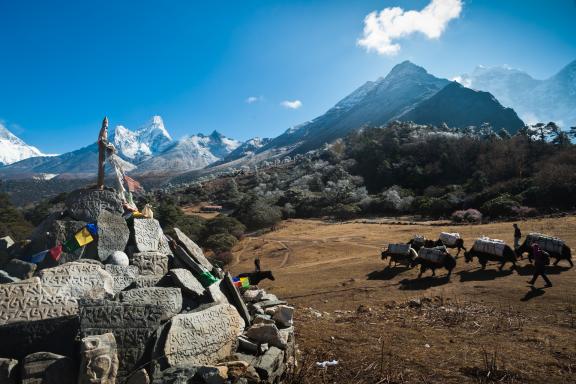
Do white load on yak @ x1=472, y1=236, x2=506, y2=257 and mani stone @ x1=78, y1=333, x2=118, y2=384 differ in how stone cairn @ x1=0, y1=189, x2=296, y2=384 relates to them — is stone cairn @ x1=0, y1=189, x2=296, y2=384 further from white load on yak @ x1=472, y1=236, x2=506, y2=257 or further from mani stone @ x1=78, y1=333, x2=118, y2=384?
white load on yak @ x1=472, y1=236, x2=506, y2=257

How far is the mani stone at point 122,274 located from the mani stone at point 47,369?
2.21 meters

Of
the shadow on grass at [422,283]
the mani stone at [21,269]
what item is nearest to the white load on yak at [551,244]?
the shadow on grass at [422,283]

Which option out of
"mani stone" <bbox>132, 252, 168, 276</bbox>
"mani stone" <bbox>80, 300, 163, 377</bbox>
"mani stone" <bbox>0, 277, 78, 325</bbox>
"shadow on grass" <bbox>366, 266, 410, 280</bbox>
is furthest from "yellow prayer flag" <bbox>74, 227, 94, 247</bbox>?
"shadow on grass" <bbox>366, 266, 410, 280</bbox>

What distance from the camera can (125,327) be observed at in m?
5.44

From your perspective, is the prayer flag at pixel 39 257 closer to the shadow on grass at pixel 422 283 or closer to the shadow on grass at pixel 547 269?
the shadow on grass at pixel 422 283

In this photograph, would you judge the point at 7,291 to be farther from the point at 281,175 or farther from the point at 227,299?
the point at 281,175

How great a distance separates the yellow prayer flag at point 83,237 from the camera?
8.02 meters

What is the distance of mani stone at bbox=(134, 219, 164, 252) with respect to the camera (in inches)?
A: 336

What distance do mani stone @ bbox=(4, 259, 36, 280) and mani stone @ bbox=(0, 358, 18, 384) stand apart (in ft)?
9.94

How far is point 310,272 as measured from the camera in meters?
18.8

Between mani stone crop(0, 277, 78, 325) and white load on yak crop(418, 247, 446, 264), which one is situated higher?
mani stone crop(0, 277, 78, 325)

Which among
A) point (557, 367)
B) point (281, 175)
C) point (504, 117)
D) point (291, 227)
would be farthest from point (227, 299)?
point (504, 117)

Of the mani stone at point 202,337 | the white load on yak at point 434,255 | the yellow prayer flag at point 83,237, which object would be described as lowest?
the white load on yak at point 434,255

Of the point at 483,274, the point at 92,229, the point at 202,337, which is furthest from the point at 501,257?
the point at 92,229
